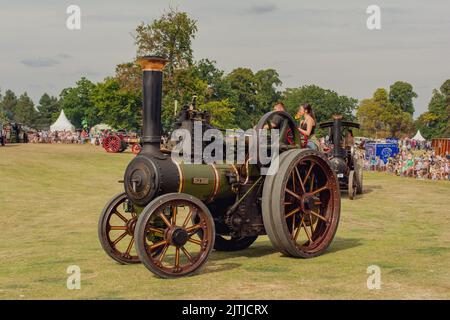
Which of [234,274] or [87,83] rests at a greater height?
[87,83]

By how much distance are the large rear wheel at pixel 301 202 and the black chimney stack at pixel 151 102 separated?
1.69 m

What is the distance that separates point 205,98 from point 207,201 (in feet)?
176

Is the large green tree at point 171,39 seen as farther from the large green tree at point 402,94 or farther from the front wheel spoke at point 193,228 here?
the large green tree at point 402,94

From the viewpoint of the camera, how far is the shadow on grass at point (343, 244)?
928cm

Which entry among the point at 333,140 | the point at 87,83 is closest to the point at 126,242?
the point at 333,140

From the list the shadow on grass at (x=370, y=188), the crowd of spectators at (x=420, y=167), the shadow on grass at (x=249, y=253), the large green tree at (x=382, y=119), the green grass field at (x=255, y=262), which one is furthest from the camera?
the large green tree at (x=382, y=119)

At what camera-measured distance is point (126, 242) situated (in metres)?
10.4

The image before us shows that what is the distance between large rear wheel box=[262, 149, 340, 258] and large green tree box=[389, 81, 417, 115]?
118m

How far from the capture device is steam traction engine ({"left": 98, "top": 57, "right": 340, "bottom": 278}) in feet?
23.6

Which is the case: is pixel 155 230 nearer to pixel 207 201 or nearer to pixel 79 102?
pixel 207 201

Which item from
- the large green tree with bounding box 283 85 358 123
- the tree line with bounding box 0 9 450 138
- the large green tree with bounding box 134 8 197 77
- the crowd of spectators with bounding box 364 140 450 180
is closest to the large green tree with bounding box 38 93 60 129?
the tree line with bounding box 0 9 450 138

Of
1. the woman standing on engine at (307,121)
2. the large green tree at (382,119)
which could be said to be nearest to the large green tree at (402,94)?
the large green tree at (382,119)

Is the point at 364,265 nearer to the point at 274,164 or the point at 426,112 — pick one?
the point at 274,164

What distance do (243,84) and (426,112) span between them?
42849 millimetres
